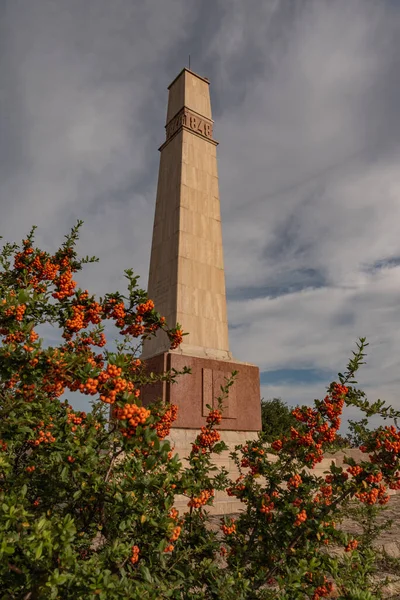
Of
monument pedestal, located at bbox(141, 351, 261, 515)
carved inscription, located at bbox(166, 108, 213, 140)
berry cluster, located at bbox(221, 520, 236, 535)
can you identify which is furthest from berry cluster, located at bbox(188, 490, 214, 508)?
carved inscription, located at bbox(166, 108, 213, 140)

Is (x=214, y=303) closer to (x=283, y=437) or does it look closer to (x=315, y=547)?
(x=283, y=437)

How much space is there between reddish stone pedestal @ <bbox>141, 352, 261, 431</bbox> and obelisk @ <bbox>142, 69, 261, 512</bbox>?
0.07 ft

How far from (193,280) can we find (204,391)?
2917mm

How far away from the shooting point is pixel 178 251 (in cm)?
1080

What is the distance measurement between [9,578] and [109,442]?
3.80ft

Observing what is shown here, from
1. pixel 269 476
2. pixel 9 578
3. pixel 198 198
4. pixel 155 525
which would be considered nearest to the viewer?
pixel 9 578

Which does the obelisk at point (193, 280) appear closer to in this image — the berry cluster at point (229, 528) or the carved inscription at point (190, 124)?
the carved inscription at point (190, 124)

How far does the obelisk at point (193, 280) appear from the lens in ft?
31.7

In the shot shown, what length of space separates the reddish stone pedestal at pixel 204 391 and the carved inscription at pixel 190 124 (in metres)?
7.10

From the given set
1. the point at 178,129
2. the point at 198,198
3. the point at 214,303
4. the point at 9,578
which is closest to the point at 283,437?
the point at 9,578

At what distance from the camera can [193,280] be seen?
35.6ft

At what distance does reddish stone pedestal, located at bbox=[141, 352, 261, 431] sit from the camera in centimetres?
939

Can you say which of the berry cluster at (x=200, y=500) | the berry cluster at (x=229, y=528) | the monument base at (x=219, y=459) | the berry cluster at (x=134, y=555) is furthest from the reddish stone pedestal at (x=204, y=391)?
the berry cluster at (x=134, y=555)

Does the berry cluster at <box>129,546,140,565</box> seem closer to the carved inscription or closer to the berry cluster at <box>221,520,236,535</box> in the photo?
the berry cluster at <box>221,520,236,535</box>
